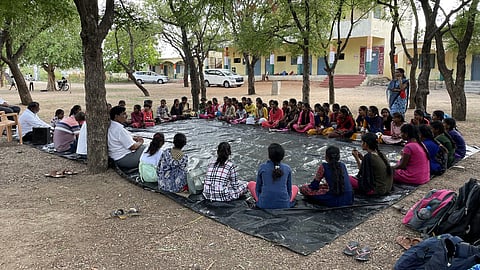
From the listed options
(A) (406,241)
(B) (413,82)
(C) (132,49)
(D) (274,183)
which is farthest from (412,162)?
(C) (132,49)

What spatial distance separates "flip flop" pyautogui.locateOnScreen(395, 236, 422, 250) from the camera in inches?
137

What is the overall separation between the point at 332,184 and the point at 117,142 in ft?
11.8

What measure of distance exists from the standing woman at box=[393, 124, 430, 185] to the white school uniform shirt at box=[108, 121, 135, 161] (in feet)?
13.5

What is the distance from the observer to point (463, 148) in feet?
20.7

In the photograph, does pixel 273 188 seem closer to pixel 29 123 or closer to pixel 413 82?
pixel 29 123

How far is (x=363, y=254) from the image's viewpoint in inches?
132

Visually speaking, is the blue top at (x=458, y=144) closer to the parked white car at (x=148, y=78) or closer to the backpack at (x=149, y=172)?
the backpack at (x=149, y=172)

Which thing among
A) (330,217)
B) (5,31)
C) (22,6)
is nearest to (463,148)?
(330,217)

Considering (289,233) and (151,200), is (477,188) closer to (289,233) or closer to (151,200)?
(289,233)

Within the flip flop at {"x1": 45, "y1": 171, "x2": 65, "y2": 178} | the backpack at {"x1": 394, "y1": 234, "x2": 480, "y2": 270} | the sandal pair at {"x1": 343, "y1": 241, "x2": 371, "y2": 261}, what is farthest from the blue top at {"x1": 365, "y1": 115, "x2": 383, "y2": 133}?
the flip flop at {"x1": 45, "y1": 171, "x2": 65, "y2": 178}

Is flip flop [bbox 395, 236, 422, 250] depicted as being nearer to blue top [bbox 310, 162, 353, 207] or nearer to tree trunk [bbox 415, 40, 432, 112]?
blue top [bbox 310, 162, 353, 207]

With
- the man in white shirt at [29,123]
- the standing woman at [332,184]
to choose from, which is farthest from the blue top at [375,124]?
the man in white shirt at [29,123]

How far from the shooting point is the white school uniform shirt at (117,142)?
20.1 ft

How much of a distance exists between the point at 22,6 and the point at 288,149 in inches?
224
